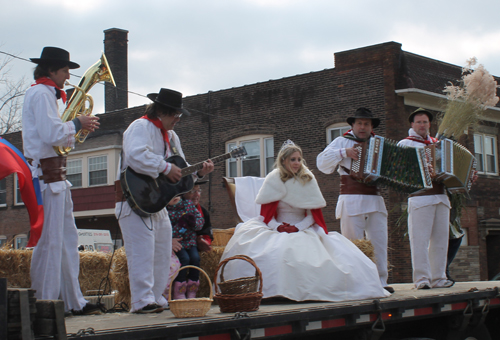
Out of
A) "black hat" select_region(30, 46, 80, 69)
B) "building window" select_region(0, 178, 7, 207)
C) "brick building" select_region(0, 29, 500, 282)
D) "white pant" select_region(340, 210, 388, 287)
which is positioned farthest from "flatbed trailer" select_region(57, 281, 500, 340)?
"building window" select_region(0, 178, 7, 207)

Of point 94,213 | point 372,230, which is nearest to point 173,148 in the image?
point 372,230

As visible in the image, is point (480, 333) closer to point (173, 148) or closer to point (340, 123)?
point (173, 148)

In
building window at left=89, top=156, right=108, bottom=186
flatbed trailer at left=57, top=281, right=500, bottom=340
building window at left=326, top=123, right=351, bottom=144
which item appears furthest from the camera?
building window at left=89, top=156, right=108, bottom=186

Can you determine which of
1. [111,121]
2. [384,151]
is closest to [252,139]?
[111,121]

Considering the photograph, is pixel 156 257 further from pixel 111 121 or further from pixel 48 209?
pixel 111 121

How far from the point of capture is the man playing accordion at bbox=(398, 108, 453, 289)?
732 cm

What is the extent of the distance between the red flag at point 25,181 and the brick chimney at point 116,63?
2368 centimetres

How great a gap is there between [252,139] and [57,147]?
16.8 meters

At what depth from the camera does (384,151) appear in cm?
680

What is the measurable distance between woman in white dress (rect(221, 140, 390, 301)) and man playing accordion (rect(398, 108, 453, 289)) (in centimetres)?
155

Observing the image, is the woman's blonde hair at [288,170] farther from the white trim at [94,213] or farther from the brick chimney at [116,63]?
the brick chimney at [116,63]

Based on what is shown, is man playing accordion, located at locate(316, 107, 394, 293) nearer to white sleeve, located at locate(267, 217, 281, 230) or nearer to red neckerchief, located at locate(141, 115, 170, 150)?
white sleeve, located at locate(267, 217, 281, 230)

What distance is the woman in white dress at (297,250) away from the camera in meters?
5.55

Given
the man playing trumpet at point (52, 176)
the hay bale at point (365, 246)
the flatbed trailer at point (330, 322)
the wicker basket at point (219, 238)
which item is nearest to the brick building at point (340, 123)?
the wicker basket at point (219, 238)
